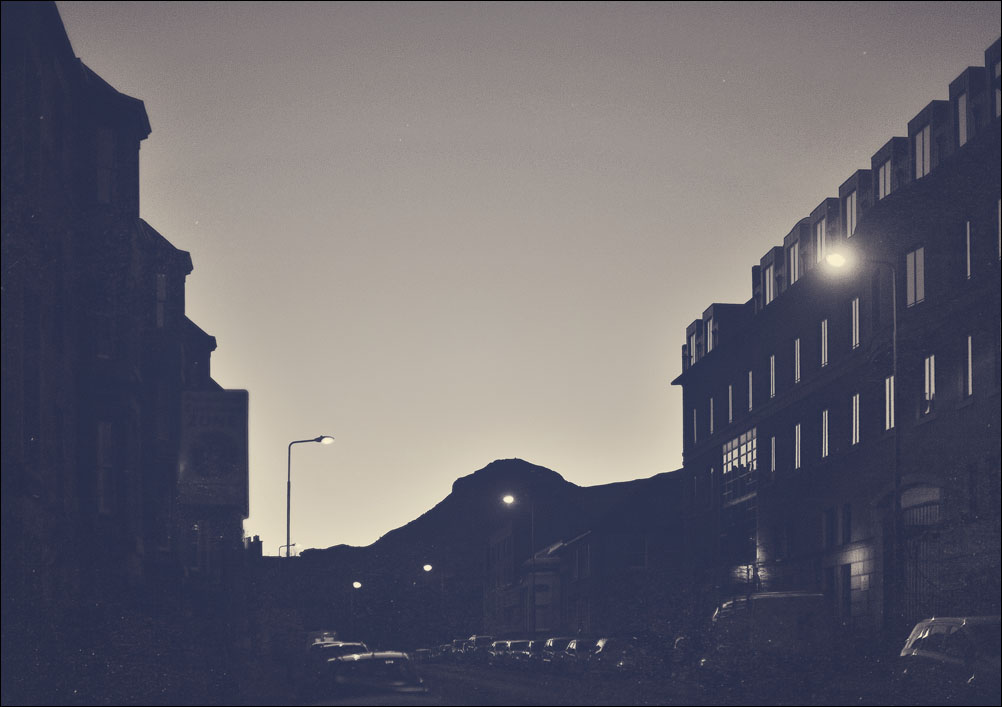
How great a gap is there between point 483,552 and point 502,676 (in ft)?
333

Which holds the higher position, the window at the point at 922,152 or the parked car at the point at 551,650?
the window at the point at 922,152

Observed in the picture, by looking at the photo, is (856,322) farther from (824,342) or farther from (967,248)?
(967,248)

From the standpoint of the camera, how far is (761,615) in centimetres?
3766

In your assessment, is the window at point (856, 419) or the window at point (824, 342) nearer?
the window at point (856, 419)

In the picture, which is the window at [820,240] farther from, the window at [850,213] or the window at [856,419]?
the window at [856,419]

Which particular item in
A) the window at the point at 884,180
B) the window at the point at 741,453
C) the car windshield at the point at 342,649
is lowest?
the car windshield at the point at 342,649

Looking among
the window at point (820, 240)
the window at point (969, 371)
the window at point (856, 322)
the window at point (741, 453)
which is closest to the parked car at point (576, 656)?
the window at point (969, 371)

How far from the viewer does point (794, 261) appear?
6425 cm

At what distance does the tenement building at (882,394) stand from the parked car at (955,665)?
975cm

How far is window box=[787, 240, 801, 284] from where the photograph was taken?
208 feet

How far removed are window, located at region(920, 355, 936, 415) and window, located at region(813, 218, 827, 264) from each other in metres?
14.1

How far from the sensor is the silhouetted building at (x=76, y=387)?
2794 centimetres

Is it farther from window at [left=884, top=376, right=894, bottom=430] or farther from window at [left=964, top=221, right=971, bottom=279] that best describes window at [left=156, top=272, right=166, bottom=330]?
window at [left=964, top=221, right=971, bottom=279]

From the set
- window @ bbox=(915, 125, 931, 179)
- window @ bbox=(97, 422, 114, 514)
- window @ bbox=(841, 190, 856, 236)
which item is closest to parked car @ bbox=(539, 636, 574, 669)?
window @ bbox=(97, 422, 114, 514)
